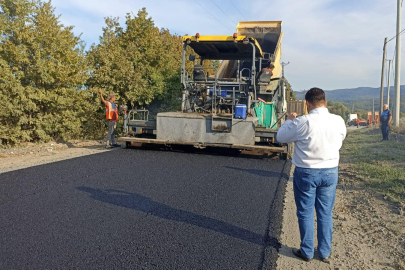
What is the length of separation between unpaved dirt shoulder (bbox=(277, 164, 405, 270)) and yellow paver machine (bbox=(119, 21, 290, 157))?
8.02 feet

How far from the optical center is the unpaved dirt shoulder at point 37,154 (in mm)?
7204

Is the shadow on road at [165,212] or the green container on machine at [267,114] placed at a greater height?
the green container on machine at [267,114]

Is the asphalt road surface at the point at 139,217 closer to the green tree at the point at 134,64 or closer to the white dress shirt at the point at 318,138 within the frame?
the white dress shirt at the point at 318,138

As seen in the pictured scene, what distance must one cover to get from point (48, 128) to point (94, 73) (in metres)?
2.78

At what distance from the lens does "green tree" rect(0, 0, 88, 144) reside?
8953 mm

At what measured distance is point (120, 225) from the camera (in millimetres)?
3752

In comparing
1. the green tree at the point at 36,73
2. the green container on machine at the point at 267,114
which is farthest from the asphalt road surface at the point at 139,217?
the green tree at the point at 36,73

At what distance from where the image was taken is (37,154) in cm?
865

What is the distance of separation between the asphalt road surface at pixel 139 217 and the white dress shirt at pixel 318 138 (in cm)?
94

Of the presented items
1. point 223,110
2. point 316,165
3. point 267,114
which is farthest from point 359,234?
point 267,114

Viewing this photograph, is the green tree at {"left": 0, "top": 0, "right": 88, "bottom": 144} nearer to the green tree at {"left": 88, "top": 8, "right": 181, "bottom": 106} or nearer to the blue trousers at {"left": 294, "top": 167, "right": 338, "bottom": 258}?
the green tree at {"left": 88, "top": 8, "right": 181, "bottom": 106}

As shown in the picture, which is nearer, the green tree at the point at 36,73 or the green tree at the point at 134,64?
the green tree at the point at 36,73

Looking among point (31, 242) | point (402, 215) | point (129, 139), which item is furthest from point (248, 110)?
point (31, 242)

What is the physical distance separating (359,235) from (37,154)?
7491 mm
